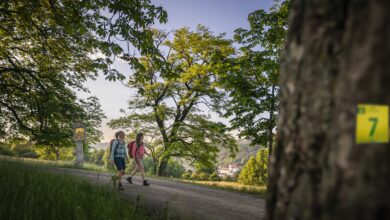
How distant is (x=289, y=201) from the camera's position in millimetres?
1077

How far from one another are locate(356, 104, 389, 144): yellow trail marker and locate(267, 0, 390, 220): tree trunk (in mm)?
17

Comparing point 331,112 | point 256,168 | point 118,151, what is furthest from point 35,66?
point 256,168

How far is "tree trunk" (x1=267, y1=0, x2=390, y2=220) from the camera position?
2.76 feet

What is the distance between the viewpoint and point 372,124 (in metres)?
0.88

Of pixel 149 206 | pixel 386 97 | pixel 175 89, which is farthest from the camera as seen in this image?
pixel 175 89

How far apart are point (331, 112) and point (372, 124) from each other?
125mm

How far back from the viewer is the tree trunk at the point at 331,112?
840 millimetres

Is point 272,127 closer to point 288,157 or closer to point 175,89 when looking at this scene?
point 288,157

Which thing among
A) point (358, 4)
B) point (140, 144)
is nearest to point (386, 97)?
point (358, 4)

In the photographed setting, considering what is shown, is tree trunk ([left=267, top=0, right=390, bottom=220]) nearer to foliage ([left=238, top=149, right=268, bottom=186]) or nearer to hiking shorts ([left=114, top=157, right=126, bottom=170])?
hiking shorts ([left=114, top=157, right=126, bottom=170])

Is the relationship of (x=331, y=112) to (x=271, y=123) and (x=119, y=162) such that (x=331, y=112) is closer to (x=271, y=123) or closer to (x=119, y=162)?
(x=119, y=162)

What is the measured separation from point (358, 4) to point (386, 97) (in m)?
0.31

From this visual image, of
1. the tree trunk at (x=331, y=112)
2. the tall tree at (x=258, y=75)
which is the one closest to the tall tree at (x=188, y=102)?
the tall tree at (x=258, y=75)

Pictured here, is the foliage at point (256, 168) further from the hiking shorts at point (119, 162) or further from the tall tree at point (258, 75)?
the hiking shorts at point (119, 162)
